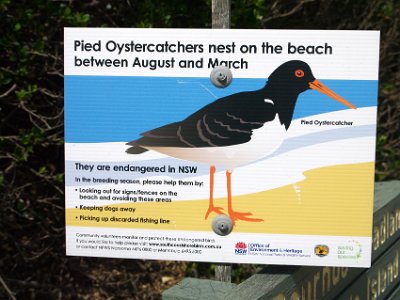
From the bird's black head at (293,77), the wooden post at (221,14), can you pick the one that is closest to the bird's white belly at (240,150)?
the bird's black head at (293,77)

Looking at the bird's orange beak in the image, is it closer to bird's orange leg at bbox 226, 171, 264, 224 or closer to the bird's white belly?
the bird's white belly

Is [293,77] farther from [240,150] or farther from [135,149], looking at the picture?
[135,149]

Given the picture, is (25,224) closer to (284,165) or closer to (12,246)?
(12,246)

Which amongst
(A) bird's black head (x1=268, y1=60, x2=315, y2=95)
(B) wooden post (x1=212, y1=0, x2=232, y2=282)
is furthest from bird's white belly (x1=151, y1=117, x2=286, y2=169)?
(B) wooden post (x1=212, y1=0, x2=232, y2=282)

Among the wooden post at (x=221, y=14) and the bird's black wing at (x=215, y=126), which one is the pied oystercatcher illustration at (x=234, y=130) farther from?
the wooden post at (x=221, y=14)

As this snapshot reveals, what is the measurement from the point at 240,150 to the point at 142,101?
37cm

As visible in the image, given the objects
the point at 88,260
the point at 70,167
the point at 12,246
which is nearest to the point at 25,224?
the point at 12,246

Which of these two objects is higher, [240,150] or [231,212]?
[240,150]

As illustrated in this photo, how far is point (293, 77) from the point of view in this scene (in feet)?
6.66

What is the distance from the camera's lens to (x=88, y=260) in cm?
514

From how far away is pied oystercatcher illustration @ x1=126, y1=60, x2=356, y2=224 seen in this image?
208 centimetres

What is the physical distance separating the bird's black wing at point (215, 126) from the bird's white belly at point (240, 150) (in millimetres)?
17

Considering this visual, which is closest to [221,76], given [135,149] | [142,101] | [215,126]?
[215,126]

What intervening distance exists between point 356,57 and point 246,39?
37 centimetres
